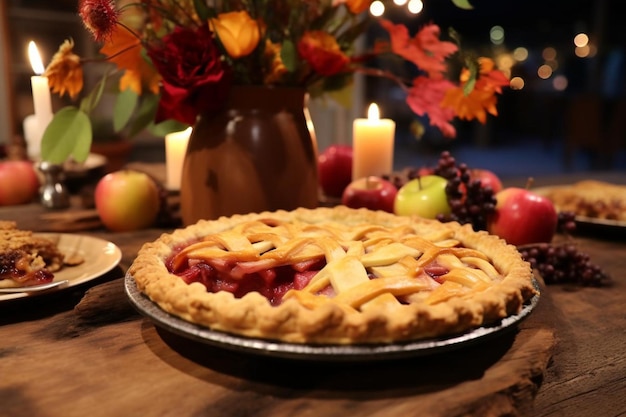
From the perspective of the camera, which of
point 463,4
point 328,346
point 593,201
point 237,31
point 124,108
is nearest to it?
point 328,346

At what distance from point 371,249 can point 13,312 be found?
61 centimetres

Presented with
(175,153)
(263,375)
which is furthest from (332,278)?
(175,153)

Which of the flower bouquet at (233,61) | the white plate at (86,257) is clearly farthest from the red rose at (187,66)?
the white plate at (86,257)

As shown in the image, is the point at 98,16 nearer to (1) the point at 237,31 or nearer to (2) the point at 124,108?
(1) the point at 237,31

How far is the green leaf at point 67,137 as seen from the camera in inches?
49.2

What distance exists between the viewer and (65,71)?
3.80 feet

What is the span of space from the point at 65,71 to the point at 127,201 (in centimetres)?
40

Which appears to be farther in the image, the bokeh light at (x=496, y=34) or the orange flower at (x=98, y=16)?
the bokeh light at (x=496, y=34)

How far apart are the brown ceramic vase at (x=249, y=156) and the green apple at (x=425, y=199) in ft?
0.93

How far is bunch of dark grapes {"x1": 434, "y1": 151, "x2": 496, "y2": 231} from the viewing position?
51.7 inches

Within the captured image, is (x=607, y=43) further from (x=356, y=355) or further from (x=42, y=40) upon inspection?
(x=356, y=355)

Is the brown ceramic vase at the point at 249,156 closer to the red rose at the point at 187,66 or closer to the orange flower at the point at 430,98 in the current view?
the red rose at the point at 187,66

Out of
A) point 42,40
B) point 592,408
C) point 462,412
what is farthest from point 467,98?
point 42,40

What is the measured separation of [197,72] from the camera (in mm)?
1146
